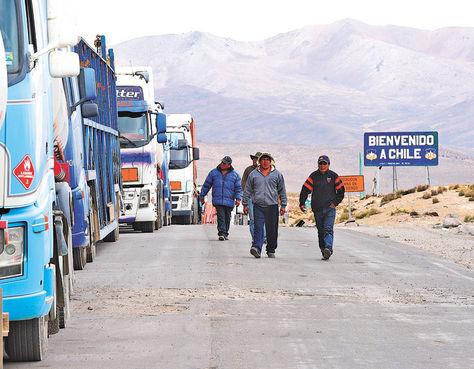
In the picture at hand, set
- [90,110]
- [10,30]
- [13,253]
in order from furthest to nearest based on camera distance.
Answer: [90,110] → [10,30] → [13,253]

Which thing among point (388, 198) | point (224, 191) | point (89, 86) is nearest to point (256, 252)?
point (224, 191)

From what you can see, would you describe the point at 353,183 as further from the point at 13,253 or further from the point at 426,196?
the point at 13,253

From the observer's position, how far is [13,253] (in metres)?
9.15

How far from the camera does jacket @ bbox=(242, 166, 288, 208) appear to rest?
21594 millimetres

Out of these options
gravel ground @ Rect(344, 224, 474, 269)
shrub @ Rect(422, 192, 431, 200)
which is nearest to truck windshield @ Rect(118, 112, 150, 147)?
gravel ground @ Rect(344, 224, 474, 269)

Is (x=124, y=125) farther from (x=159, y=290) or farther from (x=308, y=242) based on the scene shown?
(x=159, y=290)

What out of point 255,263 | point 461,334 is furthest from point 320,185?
point 461,334

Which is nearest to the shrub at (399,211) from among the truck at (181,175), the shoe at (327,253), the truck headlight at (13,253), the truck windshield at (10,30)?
the truck at (181,175)

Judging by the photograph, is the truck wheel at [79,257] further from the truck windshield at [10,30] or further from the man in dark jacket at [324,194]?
the truck windshield at [10,30]

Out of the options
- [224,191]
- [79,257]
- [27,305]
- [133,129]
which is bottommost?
[79,257]

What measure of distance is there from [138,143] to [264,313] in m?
15.0

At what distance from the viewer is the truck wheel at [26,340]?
977 cm

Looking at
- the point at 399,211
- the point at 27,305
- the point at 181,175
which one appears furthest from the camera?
the point at 399,211

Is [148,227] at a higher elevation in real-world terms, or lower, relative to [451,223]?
higher
